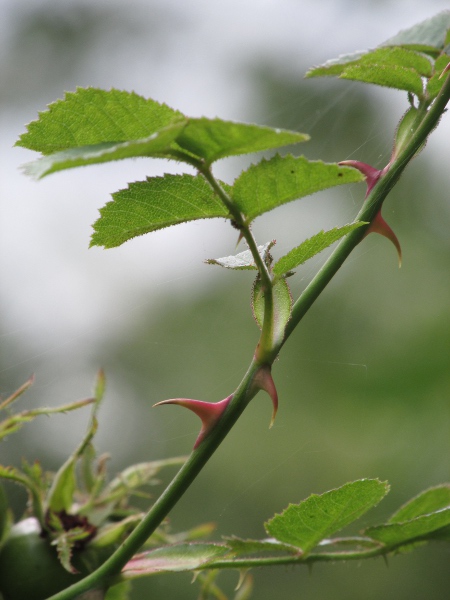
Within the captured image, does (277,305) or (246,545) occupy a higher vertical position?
(277,305)

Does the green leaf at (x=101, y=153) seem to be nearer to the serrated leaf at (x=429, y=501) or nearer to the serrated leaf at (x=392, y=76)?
the serrated leaf at (x=392, y=76)

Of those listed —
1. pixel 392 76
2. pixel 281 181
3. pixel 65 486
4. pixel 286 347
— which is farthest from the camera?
pixel 286 347

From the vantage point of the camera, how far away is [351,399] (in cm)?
238

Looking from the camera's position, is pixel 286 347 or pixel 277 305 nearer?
pixel 277 305

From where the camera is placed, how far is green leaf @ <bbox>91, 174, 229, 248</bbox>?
578 millimetres

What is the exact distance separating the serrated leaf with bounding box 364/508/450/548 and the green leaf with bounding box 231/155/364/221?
35cm

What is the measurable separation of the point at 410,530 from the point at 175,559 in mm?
247

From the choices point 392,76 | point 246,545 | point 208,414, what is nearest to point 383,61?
point 392,76

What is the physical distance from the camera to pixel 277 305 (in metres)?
0.58

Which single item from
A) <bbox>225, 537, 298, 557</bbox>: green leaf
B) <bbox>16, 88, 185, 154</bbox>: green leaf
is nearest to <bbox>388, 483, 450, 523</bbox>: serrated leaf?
<bbox>225, 537, 298, 557</bbox>: green leaf

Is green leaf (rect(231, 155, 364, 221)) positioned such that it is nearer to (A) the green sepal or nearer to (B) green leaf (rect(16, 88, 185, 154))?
(B) green leaf (rect(16, 88, 185, 154))

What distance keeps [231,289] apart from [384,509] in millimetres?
1354

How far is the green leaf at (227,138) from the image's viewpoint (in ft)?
1.42

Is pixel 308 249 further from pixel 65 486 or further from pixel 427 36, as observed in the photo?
pixel 65 486
